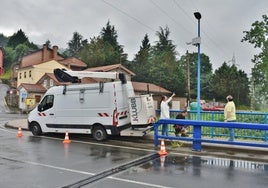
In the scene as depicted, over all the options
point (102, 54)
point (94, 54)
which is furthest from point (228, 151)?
point (94, 54)

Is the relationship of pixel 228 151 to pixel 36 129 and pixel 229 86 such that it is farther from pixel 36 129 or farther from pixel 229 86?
pixel 229 86

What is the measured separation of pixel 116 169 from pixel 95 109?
5.42m

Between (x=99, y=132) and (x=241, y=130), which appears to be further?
(x=99, y=132)

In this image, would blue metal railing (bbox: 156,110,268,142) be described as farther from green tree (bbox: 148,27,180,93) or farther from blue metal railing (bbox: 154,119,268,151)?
green tree (bbox: 148,27,180,93)

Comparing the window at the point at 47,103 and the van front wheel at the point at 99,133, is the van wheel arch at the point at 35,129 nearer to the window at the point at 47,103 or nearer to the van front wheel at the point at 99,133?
the window at the point at 47,103

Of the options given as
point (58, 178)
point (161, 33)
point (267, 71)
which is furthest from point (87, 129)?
point (161, 33)

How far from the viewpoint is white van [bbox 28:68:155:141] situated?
12164 mm

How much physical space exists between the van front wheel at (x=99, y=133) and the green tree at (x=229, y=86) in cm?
5377

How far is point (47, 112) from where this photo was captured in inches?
566

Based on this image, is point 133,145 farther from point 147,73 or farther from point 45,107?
point 147,73

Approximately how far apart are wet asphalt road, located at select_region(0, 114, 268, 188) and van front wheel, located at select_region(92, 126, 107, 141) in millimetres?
1600

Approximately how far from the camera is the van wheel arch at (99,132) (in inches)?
500

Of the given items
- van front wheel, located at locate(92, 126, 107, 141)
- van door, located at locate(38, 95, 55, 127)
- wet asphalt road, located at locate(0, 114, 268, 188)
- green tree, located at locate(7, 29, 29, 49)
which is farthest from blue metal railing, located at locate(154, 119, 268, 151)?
green tree, located at locate(7, 29, 29, 49)

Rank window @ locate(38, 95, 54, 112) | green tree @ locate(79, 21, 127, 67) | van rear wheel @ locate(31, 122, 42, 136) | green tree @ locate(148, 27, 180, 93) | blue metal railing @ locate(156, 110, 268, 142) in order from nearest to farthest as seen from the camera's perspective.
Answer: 1. blue metal railing @ locate(156, 110, 268, 142)
2. window @ locate(38, 95, 54, 112)
3. van rear wheel @ locate(31, 122, 42, 136)
4. green tree @ locate(148, 27, 180, 93)
5. green tree @ locate(79, 21, 127, 67)
